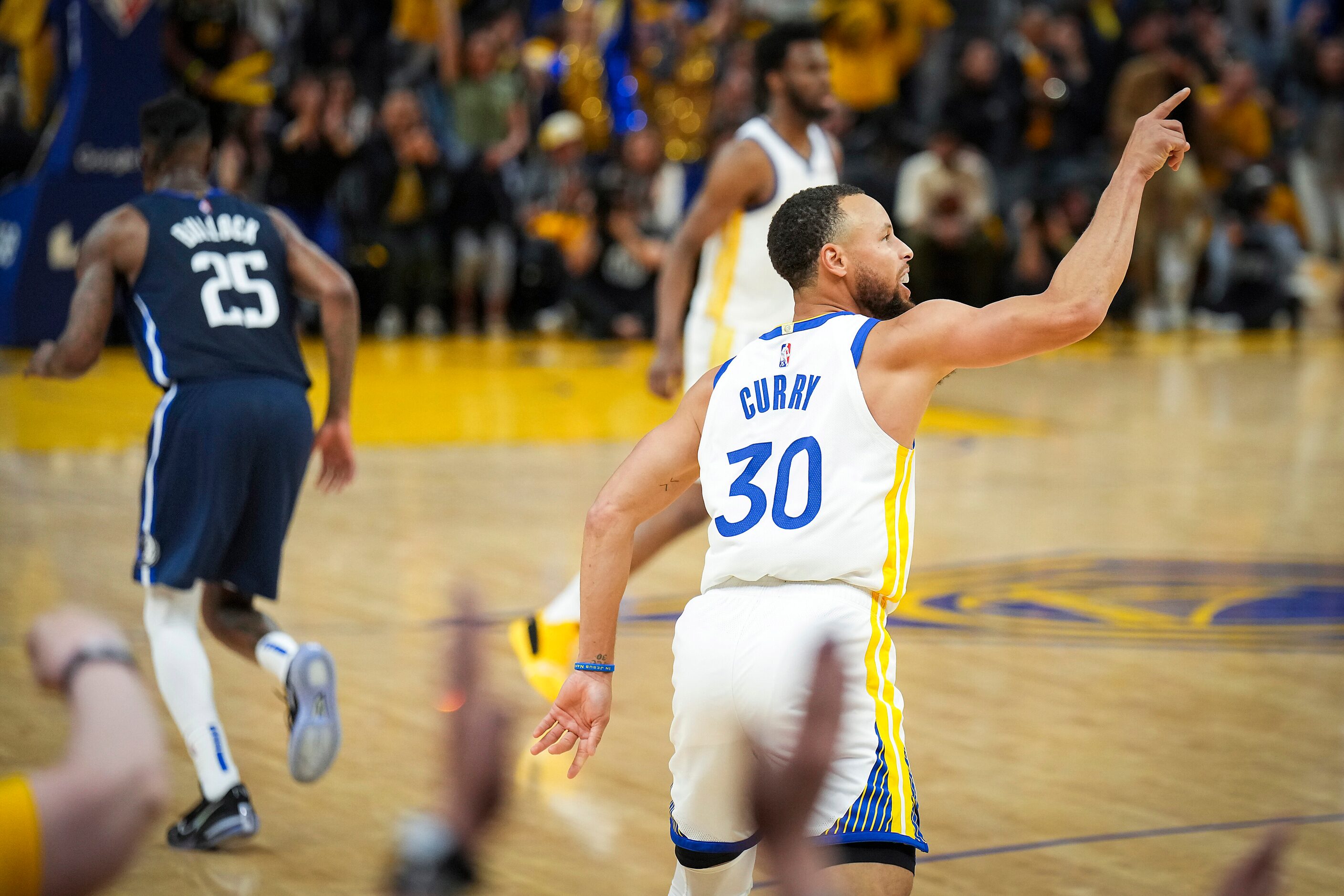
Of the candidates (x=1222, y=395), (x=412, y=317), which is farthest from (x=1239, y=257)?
(x=412, y=317)

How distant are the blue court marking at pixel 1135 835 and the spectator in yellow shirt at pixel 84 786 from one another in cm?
266

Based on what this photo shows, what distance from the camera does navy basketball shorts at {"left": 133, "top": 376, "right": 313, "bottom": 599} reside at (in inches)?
174

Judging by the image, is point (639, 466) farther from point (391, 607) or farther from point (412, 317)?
point (412, 317)

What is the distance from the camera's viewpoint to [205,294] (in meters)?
4.56

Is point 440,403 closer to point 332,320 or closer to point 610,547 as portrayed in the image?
point 332,320

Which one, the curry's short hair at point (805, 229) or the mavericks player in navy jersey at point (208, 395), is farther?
the mavericks player in navy jersey at point (208, 395)

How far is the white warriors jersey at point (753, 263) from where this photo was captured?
18.8ft

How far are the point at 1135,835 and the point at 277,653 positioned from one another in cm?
218

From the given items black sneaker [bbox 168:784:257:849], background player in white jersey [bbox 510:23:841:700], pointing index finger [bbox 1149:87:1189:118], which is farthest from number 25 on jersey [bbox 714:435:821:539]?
background player in white jersey [bbox 510:23:841:700]

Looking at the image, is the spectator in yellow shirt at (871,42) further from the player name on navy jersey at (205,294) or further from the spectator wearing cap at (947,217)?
the player name on navy jersey at (205,294)

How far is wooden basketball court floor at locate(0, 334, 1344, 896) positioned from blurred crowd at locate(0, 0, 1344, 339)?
4059 millimetres

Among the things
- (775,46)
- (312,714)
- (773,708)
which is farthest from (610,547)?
(775,46)

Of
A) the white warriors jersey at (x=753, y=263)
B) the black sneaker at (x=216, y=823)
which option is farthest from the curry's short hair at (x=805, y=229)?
the white warriors jersey at (x=753, y=263)

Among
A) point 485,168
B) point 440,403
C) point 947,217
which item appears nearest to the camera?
point 440,403
